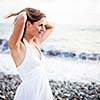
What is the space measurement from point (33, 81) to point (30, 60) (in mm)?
151

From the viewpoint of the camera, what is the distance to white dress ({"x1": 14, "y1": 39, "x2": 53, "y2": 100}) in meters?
2.02

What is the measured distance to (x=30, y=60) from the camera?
2002 millimetres

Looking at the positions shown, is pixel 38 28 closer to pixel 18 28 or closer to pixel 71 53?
pixel 18 28

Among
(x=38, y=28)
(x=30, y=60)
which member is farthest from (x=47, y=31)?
(x=30, y=60)

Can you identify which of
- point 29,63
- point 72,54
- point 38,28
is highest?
point 38,28

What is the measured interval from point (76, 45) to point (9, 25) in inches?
21.4

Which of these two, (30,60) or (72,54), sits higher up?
(30,60)

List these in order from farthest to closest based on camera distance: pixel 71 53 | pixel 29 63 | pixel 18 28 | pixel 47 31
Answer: pixel 71 53 < pixel 47 31 < pixel 29 63 < pixel 18 28

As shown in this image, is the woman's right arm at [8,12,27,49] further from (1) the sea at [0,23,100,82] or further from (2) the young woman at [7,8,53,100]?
(1) the sea at [0,23,100,82]

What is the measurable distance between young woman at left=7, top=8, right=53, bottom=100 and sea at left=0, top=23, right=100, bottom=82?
0.94 ft

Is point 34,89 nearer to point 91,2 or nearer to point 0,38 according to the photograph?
point 0,38

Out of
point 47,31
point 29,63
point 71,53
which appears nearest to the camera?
point 29,63

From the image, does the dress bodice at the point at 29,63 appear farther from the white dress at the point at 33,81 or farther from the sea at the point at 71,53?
the sea at the point at 71,53

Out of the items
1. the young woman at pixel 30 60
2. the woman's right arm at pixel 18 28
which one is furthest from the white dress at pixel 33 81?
the woman's right arm at pixel 18 28
